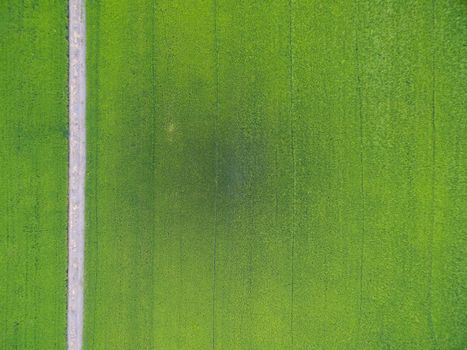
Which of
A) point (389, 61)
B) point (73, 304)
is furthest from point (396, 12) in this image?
point (73, 304)

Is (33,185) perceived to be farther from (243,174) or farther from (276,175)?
(276,175)

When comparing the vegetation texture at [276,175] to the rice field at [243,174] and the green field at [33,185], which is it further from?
the green field at [33,185]

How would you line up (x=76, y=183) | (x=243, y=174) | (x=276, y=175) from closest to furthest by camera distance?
(x=276, y=175) < (x=243, y=174) < (x=76, y=183)

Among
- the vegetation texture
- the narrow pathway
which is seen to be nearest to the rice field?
the vegetation texture

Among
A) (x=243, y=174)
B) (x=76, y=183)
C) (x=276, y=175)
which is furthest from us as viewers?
(x=76, y=183)

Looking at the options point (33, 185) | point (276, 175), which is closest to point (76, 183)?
point (33, 185)

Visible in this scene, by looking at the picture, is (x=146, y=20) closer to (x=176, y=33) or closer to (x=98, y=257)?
(x=176, y=33)
